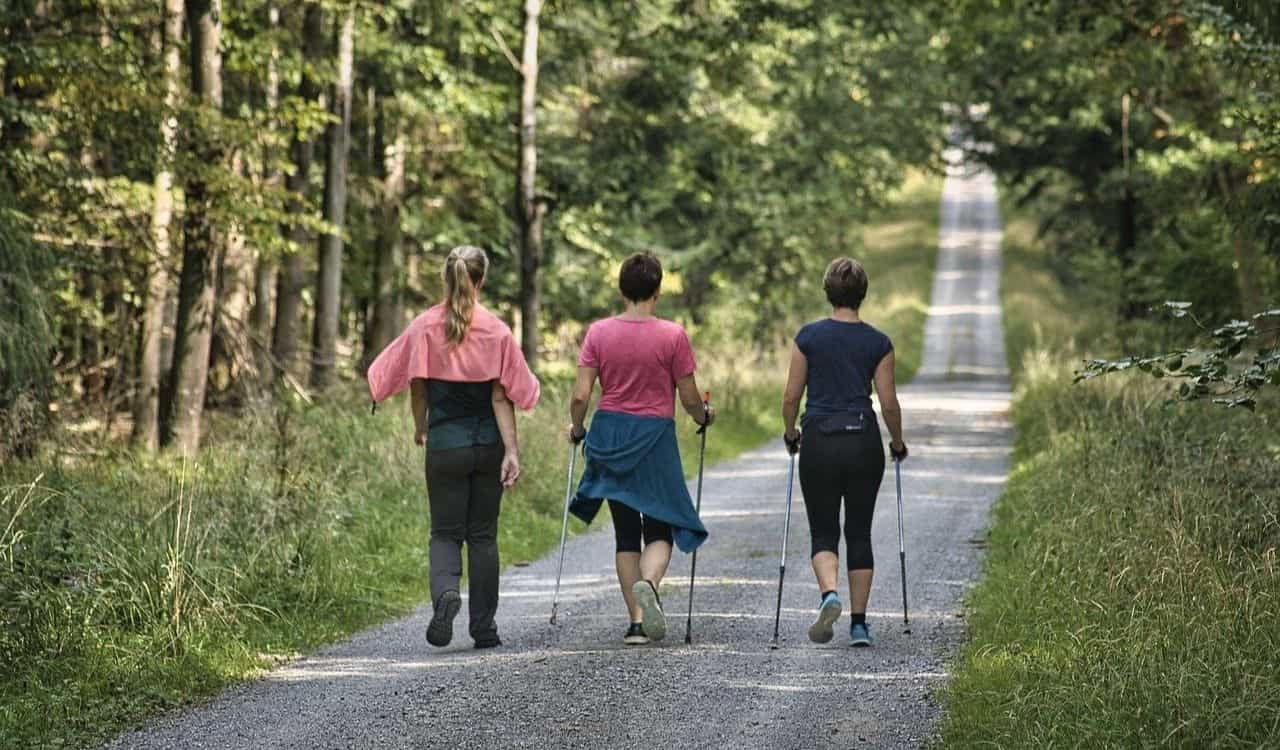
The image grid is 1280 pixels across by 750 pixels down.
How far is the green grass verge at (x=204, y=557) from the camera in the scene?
792 cm

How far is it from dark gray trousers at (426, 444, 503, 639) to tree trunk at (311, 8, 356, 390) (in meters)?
12.5

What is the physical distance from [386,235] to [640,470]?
17610 mm

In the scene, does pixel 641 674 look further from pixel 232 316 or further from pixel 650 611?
pixel 232 316

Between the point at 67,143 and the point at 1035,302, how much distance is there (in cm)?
4081

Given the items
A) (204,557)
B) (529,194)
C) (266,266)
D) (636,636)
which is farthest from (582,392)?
(266,266)

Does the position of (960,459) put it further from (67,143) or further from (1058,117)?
(1058,117)

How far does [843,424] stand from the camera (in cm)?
907

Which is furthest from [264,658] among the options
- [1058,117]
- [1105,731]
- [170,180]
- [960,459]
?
[1058,117]

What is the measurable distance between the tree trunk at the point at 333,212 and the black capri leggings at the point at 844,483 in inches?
518

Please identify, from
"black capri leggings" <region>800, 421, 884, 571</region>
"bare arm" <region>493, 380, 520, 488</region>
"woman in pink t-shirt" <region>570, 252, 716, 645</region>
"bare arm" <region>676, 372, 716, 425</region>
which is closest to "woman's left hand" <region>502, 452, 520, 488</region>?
"bare arm" <region>493, 380, 520, 488</region>

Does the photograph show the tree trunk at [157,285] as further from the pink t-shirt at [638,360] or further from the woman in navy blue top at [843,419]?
the woman in navy blue top at [843,419]

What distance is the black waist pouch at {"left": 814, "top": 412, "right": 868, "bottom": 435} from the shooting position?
9.07 m

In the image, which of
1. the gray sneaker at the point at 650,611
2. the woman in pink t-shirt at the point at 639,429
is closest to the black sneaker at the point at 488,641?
the woman in pink t-shirt at the point at 639,429

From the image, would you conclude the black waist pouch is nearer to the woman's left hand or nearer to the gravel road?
the gravel road
